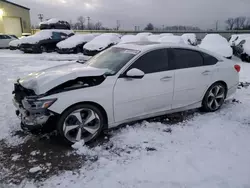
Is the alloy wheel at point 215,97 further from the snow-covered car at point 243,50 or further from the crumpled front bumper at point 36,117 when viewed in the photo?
the snow-covered car at point 243,50

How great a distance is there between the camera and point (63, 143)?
3.42 metres

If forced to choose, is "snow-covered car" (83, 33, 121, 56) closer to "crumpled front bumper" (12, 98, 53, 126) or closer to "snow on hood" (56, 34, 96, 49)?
"snow on hood" (56, 34, 96, 49)

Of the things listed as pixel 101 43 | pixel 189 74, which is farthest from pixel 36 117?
pixel 101 43

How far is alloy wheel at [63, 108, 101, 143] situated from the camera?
10.7ft

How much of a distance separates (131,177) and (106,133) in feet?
4.05

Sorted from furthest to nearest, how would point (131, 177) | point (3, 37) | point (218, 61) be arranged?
point (3, 37) → point (218, 61) → point (131, 177)

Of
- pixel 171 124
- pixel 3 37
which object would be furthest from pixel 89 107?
pixel 3 37

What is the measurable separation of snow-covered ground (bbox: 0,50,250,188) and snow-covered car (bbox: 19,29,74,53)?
12.4 meters

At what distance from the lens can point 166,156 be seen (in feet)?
10.2

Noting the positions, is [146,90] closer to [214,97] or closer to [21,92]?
[214,97]

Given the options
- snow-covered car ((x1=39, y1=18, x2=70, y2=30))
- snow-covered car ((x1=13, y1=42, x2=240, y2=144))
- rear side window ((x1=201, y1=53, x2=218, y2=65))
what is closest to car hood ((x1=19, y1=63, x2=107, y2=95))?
snow-covered car ((x1=13, y1=42, x2=240, y2=144))

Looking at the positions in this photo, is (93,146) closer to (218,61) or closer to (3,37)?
(218,61)

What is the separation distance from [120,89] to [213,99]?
2352 mm

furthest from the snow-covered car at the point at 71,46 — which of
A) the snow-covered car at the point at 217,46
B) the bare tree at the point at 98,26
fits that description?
the bare tree at the point at 98,26
